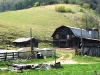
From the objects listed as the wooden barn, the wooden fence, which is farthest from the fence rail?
the wooden barn

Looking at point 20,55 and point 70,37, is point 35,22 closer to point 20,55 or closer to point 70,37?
point 70,37

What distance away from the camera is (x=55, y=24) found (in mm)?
122625

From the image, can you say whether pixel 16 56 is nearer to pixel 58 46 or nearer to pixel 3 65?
pixel 3 65

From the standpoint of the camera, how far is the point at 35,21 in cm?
12419

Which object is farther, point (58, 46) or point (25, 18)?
point (25, 18)

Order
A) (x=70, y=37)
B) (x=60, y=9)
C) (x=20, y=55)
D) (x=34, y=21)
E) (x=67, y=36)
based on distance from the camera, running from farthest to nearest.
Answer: (x=60, y=9) < (x=34, y=21) < (x=67, y=36) < (x=70, y=37) < (x=20, y=55)

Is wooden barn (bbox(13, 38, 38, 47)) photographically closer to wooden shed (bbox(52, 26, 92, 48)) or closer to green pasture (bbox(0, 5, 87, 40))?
wooden shed (bbox(52, 26, 92, 48))

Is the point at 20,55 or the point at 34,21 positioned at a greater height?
the point at 34,21

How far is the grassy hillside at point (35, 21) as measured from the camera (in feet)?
314

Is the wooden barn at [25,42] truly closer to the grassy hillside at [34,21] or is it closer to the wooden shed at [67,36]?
the wooden shed at [67,36]

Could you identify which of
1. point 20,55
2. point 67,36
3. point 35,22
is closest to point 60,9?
point 35,22

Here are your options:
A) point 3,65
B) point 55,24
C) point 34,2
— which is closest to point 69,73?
point 3,65

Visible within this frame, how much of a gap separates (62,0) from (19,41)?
362ft

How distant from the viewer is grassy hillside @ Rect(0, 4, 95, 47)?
314 feet
